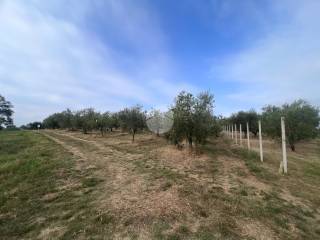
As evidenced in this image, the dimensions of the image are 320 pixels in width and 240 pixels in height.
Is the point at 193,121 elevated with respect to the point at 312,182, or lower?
elevated

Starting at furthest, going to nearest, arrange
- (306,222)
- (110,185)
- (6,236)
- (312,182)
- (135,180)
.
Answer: (312,182) < (135,180) < (110,185) < (306,222) < (6,236)

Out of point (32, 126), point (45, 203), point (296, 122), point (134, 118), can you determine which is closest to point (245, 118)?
point (296, 122)

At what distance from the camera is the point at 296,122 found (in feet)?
74.5

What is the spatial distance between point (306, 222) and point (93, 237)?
471 cm

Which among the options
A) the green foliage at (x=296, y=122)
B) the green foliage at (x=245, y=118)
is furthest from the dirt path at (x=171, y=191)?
the green foliage at (x=245, y=118)

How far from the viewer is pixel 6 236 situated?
4.79 metres

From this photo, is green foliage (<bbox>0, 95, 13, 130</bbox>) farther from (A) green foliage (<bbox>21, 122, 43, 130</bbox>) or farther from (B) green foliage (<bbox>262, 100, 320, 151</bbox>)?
(B) green foliage (<bbox>262, 100, 320, 151</bbox>)

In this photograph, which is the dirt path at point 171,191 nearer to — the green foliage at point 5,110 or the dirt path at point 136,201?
the dirt path at point 136,201

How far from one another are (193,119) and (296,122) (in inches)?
588

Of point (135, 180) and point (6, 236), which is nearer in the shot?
point (6, 236)

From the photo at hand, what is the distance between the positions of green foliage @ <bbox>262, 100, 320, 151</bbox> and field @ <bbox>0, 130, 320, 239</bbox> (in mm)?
13341

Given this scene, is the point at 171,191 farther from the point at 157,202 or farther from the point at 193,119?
the point at 193,119

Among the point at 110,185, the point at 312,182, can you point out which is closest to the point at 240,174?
the point at 312,182

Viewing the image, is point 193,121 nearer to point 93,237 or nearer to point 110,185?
point 110,185
